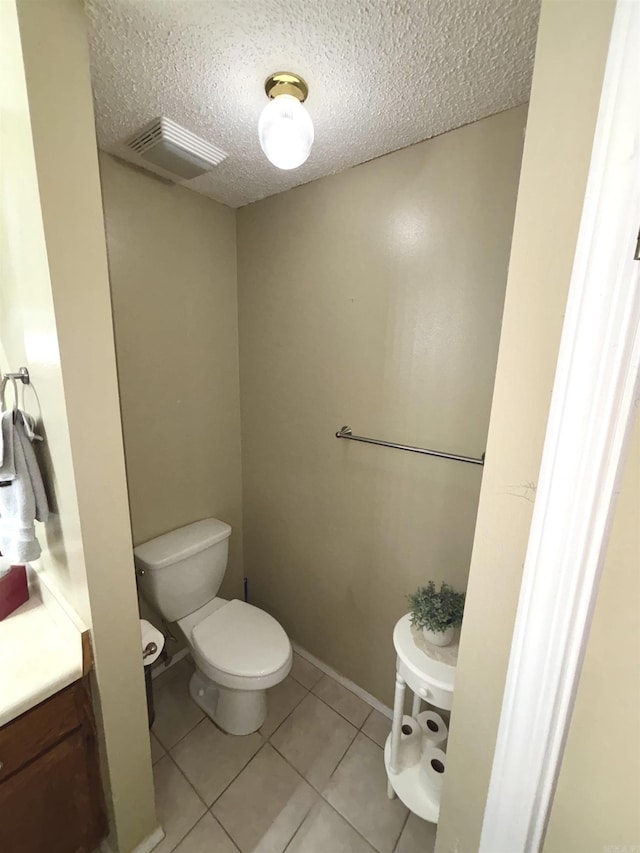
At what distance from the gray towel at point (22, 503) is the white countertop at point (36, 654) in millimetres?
215

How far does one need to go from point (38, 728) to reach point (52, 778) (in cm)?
19

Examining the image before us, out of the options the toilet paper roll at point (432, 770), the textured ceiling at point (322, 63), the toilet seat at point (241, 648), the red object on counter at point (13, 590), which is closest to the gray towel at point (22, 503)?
the red object on counter at point (13, 590)

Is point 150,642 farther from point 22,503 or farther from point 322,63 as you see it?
point 322,63

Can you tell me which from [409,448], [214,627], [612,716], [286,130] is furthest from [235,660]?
[286,130]

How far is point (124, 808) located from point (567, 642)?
4.51 feet

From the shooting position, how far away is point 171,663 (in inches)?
70.9

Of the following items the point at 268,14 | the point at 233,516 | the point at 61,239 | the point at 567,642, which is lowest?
the point at 233,516

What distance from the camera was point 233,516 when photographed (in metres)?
1.97

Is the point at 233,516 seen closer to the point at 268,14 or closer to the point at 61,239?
the point at 61,239

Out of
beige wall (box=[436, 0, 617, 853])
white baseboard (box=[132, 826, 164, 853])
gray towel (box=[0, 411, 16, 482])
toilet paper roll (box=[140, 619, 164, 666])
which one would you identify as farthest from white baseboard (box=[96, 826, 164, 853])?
gray towel (box=[0, 411, 16, 482])

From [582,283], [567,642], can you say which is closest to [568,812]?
[567,642]

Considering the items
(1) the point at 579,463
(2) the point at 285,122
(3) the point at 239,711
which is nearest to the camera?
(1) the point at 579,463

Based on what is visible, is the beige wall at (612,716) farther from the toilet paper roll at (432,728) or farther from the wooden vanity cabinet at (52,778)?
the wooden vanity cabinet at (52,778)

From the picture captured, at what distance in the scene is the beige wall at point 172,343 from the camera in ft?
4.62
